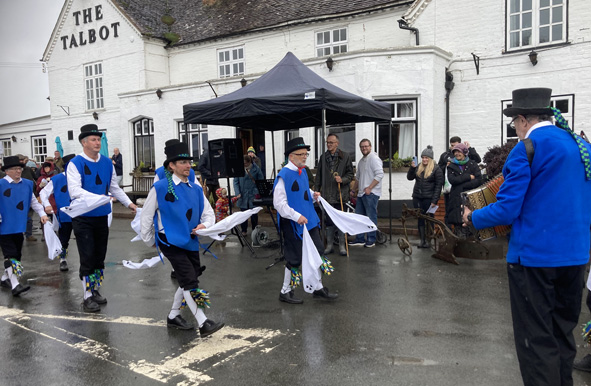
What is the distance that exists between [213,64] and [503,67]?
11.1 metres

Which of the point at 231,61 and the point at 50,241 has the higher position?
the point at 231,61

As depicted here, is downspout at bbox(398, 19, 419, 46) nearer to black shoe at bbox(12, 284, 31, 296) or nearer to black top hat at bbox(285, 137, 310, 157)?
black top hat at bbox(285, 137, 310, 157)

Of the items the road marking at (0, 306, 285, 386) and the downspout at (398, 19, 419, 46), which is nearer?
the road marking at (0, 306, 285, 386)

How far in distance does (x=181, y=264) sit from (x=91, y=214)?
168cm

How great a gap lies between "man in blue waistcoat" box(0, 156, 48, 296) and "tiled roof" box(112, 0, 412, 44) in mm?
12470

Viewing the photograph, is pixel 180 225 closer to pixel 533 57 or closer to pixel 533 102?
pixel 533 102

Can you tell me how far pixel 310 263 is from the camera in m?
5.76

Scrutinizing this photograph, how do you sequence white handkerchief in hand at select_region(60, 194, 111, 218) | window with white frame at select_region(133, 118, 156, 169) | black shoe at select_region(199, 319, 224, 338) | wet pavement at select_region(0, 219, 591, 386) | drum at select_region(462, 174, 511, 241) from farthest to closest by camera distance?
window with white frame at select_region(133, 118, 156, 169), white handkerchief in hand at select_region(60, 194, 111, 218), black shoe at select_region(199, 319, 224, 338), wet pavement at select_region(0, 219, 591, 386), drum at select_region(462, 174, 511, 241)

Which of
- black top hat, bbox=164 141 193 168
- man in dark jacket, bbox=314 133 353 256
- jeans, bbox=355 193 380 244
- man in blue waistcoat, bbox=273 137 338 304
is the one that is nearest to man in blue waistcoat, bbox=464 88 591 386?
man in blue waistcoat, bbox=273 137 338 304

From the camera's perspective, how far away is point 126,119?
1992 centimetres

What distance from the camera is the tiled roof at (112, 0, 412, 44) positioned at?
17094 millimetres

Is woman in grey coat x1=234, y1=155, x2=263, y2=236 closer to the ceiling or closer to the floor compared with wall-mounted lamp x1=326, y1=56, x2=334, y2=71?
closer to the floor

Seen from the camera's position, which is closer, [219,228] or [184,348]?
[184,348]

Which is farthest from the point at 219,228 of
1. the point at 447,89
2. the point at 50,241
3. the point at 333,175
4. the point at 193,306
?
the point at 447,89
